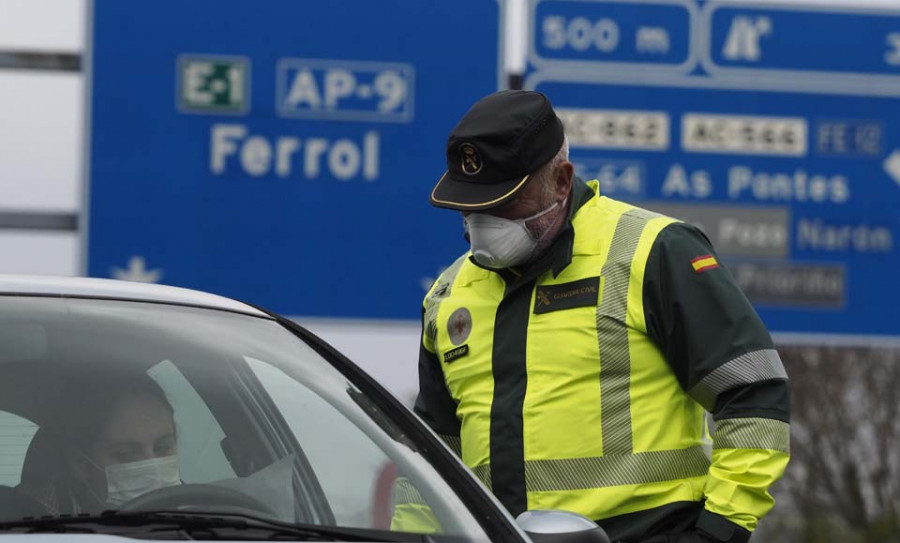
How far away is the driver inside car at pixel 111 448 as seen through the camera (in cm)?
254

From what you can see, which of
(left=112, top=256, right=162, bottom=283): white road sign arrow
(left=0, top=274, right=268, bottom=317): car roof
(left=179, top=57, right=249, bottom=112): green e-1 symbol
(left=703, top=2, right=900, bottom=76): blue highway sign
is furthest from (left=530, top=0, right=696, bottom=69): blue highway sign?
(left=0, top=274, right=268, bottom=317): car roof

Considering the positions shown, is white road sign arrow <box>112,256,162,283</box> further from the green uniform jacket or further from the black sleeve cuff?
the black sleeve cuff

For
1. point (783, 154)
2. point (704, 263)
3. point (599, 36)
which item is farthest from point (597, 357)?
point (783, 154)

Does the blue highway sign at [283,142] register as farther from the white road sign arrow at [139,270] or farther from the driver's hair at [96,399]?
the driver's hair at [96,399]

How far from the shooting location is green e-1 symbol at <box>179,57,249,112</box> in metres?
9.06

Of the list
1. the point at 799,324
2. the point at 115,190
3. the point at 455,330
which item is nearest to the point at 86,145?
the point at 115,190

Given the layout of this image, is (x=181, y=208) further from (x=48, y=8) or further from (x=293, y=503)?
(x=293, y=503)

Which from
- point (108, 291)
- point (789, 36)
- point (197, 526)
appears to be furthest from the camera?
point (789, 36)

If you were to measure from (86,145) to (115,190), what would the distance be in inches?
10.1

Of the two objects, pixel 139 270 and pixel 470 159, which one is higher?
pixel 470 159

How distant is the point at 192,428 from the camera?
9.30 ft

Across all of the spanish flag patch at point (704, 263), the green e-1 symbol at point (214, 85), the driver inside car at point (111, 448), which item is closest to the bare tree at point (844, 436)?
the green e-1 symbol at point (214, 85)

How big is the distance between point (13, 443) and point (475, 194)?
3.64 ft

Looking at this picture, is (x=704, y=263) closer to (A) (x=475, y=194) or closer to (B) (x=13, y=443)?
(A) (x=475, y=194)
